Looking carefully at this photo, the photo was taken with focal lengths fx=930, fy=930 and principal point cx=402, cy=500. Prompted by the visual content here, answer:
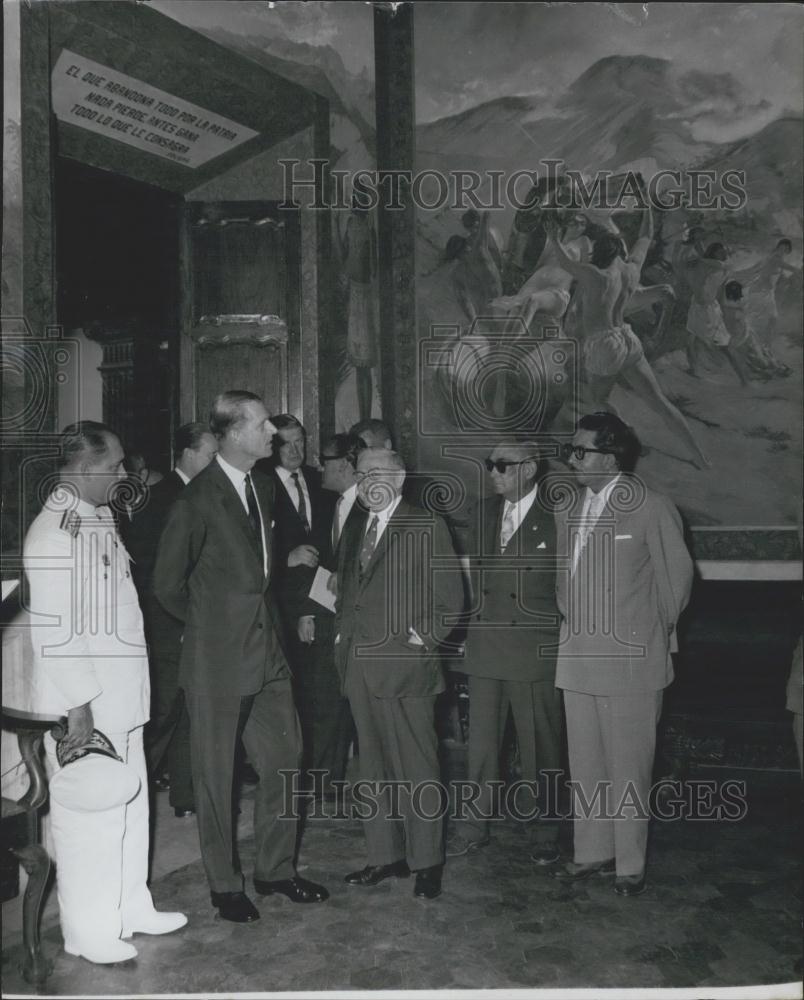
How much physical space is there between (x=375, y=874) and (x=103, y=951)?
114 centimetres

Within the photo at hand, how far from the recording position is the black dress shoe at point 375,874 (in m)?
3.81

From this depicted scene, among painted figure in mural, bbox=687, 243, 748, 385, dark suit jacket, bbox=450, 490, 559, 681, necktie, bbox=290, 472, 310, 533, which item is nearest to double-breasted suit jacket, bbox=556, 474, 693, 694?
dark suit jacket, bbox=450, 490, 559, 681

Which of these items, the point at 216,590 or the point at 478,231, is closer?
the point at 216,590

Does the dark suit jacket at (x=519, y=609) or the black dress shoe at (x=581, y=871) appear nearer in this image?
the black dress shoe at (x=581, y=871)

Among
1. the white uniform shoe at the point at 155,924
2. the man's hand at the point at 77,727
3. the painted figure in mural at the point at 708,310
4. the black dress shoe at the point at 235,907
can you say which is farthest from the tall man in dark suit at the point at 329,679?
the painted figure in mural at the point at 708,310

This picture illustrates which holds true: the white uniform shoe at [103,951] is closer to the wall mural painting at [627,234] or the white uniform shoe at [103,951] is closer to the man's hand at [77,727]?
the man's hand at [77,727]

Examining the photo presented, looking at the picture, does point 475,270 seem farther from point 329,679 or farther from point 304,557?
point 329,679

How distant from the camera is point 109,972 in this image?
3.09 meters

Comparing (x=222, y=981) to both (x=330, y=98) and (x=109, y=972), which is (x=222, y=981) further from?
(x=330, y=98)

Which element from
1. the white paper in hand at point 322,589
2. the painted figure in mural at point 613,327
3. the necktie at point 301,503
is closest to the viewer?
the white paper in hand at point 322,589

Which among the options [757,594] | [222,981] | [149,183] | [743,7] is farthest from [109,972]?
[743,7]

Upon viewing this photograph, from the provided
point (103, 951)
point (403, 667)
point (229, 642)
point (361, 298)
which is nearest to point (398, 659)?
point (403, 667)

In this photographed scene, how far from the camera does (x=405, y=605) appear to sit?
3717mm

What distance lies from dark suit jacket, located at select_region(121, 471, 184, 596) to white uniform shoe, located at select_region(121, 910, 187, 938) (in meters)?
1.68
